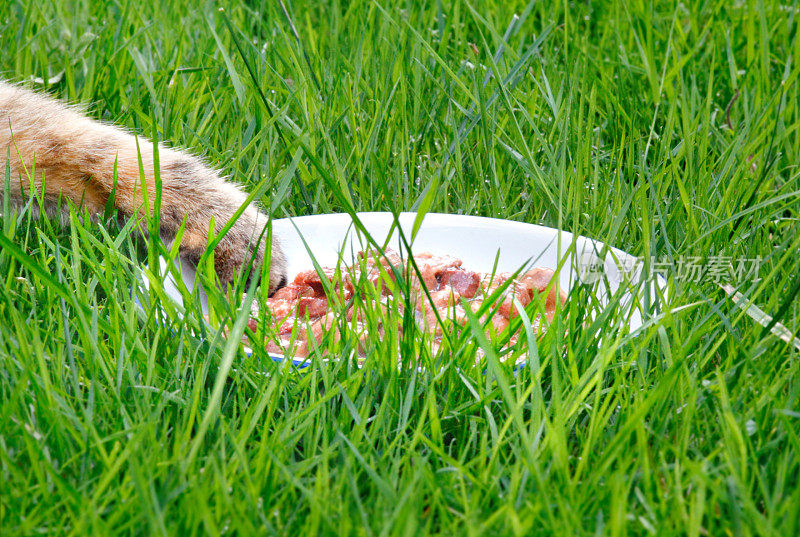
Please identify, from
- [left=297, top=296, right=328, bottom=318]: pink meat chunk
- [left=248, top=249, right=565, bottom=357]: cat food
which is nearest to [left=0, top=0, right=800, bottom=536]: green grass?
[left=248, top=249, right=565, bottom=357]: cat food

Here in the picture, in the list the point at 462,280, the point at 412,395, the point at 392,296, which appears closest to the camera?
the point at 412,395

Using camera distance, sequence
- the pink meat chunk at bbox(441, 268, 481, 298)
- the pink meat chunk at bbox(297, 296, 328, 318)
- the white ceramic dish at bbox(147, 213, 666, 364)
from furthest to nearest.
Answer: the white ceramic dish at bbox(147, 213, 666, 364) < the pink meat chunk at bbox(441, 268, 481, 298) < the pink meat chunk at bbox(297, 296, 328, 318)

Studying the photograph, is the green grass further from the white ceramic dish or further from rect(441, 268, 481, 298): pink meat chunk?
rect(441, 268, 481, 298): pink meat chunk

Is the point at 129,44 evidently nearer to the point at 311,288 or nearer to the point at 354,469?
the point at 311,288

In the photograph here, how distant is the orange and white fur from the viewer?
1981 millimetres

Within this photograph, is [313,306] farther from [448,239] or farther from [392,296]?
[448,239]

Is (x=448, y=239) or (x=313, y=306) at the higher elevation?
(x=448, y=239)

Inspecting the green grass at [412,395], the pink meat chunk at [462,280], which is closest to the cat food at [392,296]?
Answer: the pink meat chunk at [462,280]

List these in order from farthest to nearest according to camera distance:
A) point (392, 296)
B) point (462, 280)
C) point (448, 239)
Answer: point (448, 239), point (462, 280), point (392, 296)

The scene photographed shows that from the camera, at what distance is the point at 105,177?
202 centimetres

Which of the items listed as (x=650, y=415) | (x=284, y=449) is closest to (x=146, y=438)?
(x=284, y=449)

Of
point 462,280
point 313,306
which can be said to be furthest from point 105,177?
point 462,280

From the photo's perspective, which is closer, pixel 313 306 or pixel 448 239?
pixel 313 306

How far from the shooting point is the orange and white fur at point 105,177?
6.50ft
